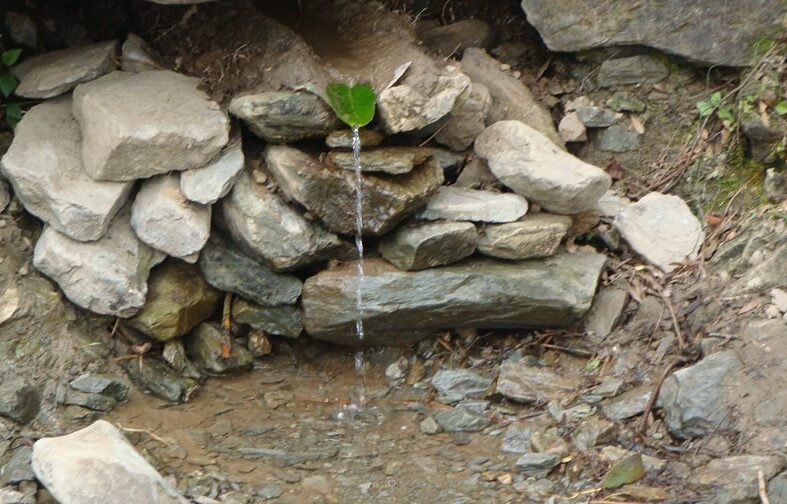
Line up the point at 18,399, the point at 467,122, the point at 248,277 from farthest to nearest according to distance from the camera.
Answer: the point at 467,122
the point at 248,277
the point at 18,399

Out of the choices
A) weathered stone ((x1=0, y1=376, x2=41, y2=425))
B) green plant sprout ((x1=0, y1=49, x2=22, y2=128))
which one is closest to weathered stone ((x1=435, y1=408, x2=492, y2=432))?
weathered stone ((x1=0, y1=376, x2=41, y2=425))

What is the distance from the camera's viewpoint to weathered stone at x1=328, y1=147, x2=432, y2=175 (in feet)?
15.6

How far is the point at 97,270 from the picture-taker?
4781 millimetres

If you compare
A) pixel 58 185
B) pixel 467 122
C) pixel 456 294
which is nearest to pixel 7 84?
pixel 58 185

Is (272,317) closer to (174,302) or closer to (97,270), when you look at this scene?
(174,302)

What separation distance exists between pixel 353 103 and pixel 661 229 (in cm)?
161

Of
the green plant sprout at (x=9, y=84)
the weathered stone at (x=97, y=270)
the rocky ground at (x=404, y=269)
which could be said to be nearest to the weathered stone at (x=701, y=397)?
the rocky ground at (x=404, y=269)

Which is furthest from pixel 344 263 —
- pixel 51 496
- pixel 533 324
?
pixel 51 496

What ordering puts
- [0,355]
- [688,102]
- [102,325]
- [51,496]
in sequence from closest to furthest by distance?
1. [51,496]
2. [0,355]
3. [102,325]
4. [688,102]

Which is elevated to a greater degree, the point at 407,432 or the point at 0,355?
the point at 0,355

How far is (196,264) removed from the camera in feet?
16.7

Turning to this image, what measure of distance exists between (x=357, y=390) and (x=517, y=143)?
55.4 inches

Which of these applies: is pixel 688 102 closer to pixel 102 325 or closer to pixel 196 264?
pixel 196 264

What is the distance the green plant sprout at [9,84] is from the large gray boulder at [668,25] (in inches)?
98.9
